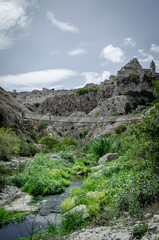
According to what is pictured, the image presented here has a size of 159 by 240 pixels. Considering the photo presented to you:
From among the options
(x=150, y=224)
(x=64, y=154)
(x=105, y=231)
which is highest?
(x=150, y=224)

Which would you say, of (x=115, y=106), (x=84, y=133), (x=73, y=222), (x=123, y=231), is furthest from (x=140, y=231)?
(x=84, y=133)

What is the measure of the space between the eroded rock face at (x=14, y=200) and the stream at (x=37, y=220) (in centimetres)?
34

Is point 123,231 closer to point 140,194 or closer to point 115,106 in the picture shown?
point 140,194

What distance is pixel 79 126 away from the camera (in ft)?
152

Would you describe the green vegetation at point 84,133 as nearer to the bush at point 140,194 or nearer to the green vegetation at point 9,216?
the green vegetation at point 9,216

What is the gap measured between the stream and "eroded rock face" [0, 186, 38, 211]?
34 cm

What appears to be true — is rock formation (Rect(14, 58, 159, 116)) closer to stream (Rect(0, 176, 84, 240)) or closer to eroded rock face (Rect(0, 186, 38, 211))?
stream (Rect(0, 176, 84, 240))

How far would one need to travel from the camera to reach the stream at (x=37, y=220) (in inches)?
193

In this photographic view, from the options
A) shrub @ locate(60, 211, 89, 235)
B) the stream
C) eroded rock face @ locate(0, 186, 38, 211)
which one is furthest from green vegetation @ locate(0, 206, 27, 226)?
shrub @ locate(60, 211, 89, 235)

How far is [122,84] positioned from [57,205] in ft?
135

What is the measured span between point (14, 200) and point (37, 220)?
200cm

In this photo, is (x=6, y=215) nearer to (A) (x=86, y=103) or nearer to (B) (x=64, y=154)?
(B) (x=64, y=154)

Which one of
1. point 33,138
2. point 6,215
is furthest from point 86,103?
point 6,215

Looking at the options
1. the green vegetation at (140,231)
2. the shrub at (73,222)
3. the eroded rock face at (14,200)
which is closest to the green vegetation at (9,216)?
the eroded rock face at (14,200)
